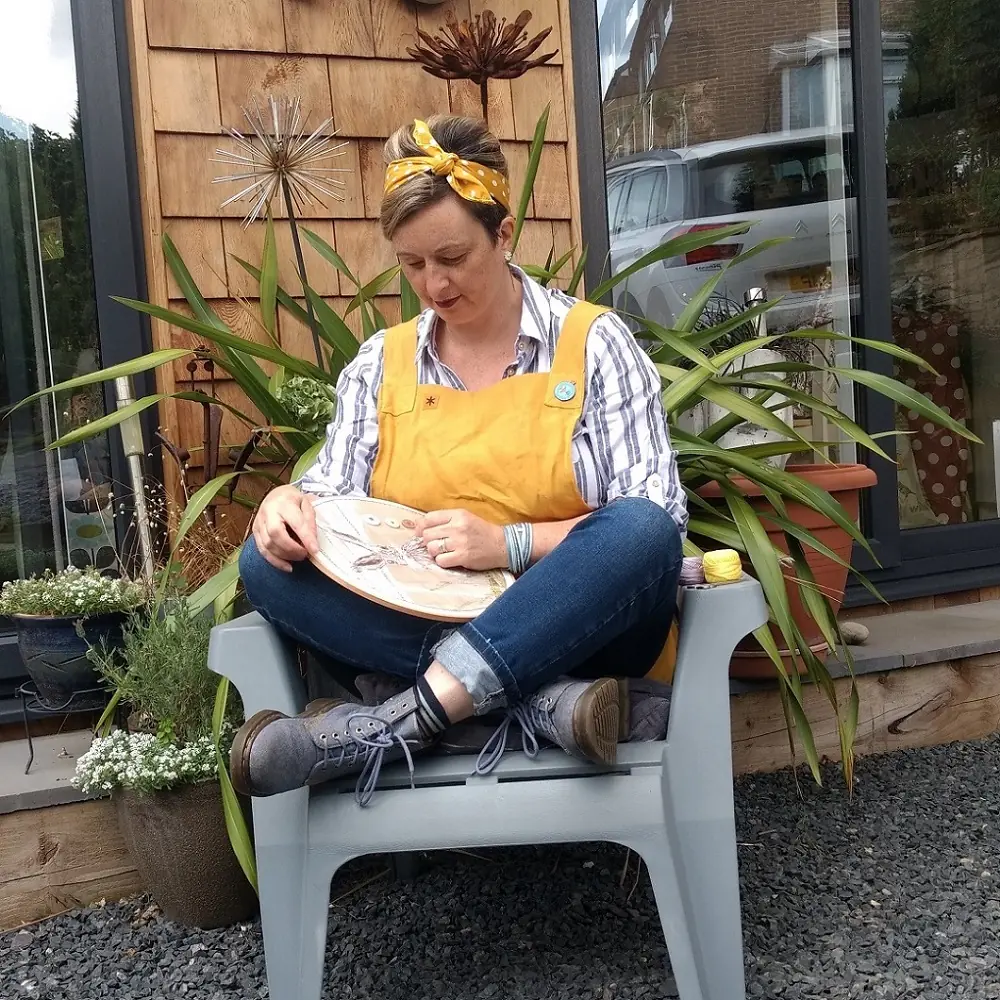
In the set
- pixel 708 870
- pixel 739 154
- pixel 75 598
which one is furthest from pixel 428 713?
pixel 739 154

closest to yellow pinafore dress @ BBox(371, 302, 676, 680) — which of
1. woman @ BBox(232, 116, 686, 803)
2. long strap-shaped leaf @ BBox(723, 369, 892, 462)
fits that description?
woman @ BBox(232, 116, 686, 803)

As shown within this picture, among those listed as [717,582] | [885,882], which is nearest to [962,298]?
[885,882]

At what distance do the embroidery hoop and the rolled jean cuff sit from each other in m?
0.04

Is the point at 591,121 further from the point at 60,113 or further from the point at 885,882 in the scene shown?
the point at 885,882

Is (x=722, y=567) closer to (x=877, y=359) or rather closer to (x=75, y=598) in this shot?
(x=75, y=598)

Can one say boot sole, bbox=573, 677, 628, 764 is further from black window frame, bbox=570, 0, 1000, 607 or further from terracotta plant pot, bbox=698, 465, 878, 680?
black window frame, bbox=570, 0, 1000, 607

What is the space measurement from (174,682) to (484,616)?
Answer: 0.71 meters

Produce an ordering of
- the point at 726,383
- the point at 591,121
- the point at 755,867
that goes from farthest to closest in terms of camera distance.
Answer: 1. the point at 591,121
2. the point at 726,383
3. the point at 755,867

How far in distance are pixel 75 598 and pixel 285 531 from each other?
739 millimetres

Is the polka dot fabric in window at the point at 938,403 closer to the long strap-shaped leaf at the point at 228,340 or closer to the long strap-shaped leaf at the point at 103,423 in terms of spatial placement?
the long strap-shaped leaf at the point at 228,340

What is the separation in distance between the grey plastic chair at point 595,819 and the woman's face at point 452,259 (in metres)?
0.55

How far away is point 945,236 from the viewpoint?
313 cm

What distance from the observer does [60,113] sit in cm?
233

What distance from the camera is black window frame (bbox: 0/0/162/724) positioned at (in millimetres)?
2275
